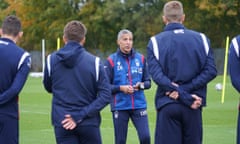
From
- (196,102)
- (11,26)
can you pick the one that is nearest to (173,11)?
(196,102)

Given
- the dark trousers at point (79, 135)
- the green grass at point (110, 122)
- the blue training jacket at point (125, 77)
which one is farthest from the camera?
the green grass at point (110, 122)

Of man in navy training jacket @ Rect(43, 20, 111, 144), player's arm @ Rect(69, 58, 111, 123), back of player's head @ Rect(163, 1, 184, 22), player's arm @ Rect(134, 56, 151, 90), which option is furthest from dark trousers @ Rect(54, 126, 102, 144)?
player's arm @ Rect(134, 56, 151, 90)

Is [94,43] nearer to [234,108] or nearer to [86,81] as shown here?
[234,108]

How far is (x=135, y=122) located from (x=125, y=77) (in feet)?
2.37

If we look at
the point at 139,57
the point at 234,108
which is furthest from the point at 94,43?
the point at 139,57

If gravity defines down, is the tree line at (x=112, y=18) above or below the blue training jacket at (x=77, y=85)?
below

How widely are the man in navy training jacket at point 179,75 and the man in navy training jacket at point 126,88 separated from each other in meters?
2.11

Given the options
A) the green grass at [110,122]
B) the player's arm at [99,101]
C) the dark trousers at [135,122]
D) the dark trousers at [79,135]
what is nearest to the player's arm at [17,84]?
the dark trousers at [79,135]

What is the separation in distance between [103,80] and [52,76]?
1.95 ft

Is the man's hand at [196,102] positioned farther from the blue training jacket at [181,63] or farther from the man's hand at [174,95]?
the man's hand at [174,95]

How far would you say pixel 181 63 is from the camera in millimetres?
6934

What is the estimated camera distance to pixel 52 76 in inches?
272

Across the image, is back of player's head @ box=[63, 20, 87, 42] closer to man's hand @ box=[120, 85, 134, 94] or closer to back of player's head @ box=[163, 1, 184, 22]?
back of player's head @ box=[163, 1, 184, 22]

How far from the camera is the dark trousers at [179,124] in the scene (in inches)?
276
